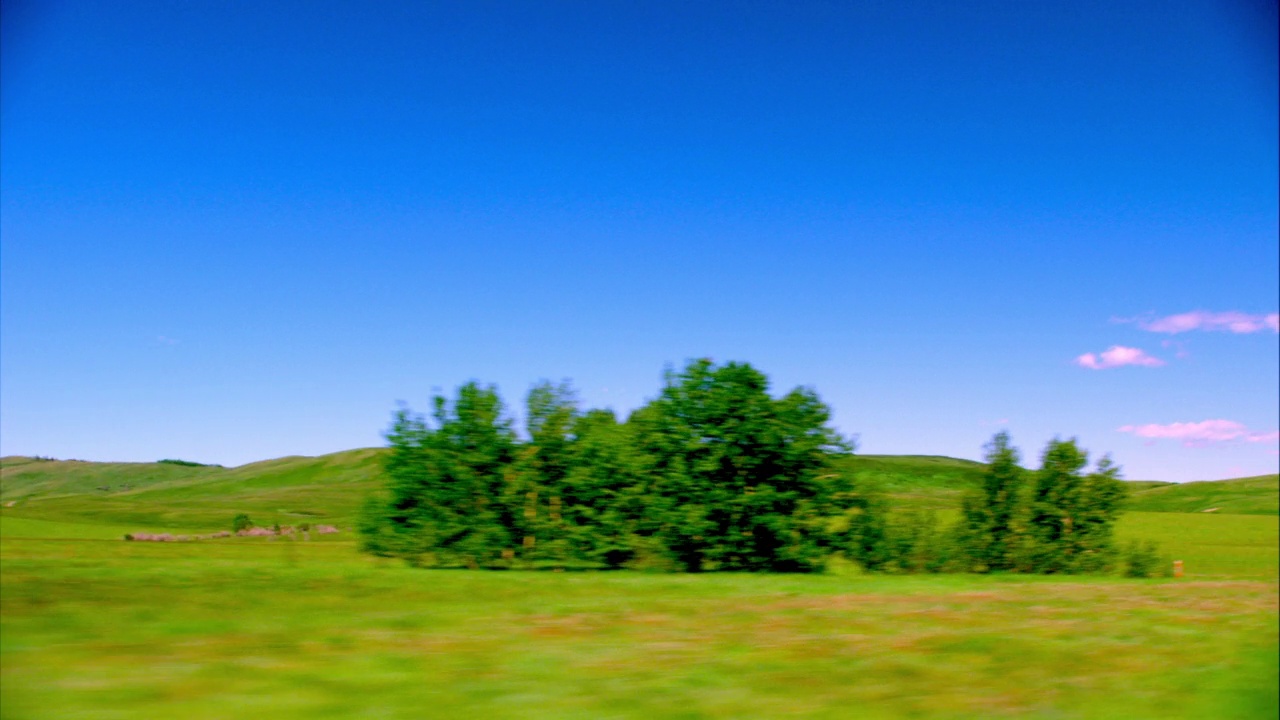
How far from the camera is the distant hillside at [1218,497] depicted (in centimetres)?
13838

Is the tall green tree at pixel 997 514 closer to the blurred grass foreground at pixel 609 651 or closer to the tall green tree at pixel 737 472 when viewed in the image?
the tall green tree at pixel 737 472

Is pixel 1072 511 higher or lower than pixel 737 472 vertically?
lower

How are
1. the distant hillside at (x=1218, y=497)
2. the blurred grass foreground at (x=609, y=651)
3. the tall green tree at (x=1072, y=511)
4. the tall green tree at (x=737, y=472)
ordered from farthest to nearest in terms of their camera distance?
the distant hillside at (x=1218, y=497) → the tall green tree at (x=1072, y=511) → the tall green tree at (x=737, y=472) → the blurred grass foreground at (x=609, y=651)

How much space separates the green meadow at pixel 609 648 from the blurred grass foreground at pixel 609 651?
0.15 ft

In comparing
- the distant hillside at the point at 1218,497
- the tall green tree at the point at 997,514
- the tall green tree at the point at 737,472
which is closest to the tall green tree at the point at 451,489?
the tall green tree at the point at 737,472

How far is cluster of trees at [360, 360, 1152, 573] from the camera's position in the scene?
39.7m

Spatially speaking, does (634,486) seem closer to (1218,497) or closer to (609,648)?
(609,648)

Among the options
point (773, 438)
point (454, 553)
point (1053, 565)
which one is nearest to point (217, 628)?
point (454, 553)

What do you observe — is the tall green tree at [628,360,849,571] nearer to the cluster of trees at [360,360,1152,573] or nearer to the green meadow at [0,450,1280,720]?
the cluster of trees at [360,360,1152,573]

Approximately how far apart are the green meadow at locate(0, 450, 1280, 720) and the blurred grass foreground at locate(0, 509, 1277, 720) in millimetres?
47

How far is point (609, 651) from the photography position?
1192 cm

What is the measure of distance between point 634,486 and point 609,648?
95.7ft

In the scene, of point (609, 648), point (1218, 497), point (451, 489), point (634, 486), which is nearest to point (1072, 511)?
point (634, 486)

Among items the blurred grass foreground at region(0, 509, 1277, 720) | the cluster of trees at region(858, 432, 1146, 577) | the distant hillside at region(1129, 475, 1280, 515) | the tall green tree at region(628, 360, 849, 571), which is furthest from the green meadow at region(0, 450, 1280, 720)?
the distant hillside at region(1129, 475, 1280, 515)
